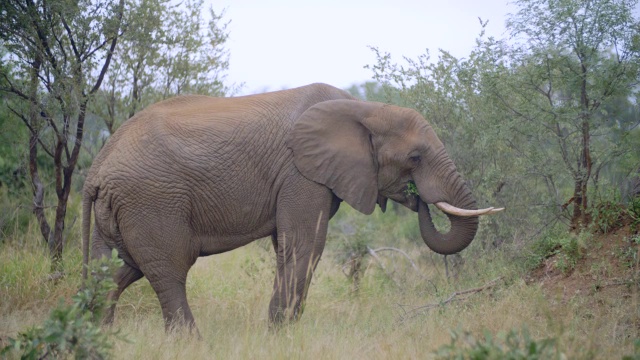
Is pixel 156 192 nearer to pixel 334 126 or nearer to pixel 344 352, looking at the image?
pixel 334 126

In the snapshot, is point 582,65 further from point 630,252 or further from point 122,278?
point 122,278

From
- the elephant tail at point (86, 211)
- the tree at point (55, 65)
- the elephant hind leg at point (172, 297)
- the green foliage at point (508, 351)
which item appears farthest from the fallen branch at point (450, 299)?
the tree at point (55, 65)

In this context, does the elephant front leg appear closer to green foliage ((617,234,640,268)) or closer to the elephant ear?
the elephant ear

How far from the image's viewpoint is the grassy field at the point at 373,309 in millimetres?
5797

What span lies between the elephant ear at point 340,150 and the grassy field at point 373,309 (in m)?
1.13

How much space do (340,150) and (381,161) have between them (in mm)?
423

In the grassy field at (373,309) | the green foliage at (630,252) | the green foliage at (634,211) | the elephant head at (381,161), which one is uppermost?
the elephant head at (381,161)

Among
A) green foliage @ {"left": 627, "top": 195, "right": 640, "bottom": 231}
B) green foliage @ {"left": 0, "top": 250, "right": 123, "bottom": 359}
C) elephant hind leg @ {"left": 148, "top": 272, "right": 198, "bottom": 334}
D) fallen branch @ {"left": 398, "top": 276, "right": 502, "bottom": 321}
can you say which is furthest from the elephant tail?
green foliage @ {"left": 627, "top": 195, "right": 640, "bottom": 231}

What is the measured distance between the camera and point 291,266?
23.8 ft

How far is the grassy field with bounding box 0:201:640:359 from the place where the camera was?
5.80 metres

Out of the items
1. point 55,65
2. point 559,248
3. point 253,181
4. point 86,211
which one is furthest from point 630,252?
point 55,65

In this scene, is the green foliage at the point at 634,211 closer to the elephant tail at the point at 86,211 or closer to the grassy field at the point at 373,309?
the grassy field at the point at 373,309

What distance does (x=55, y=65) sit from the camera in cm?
909

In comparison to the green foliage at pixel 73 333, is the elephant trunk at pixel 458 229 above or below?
above
